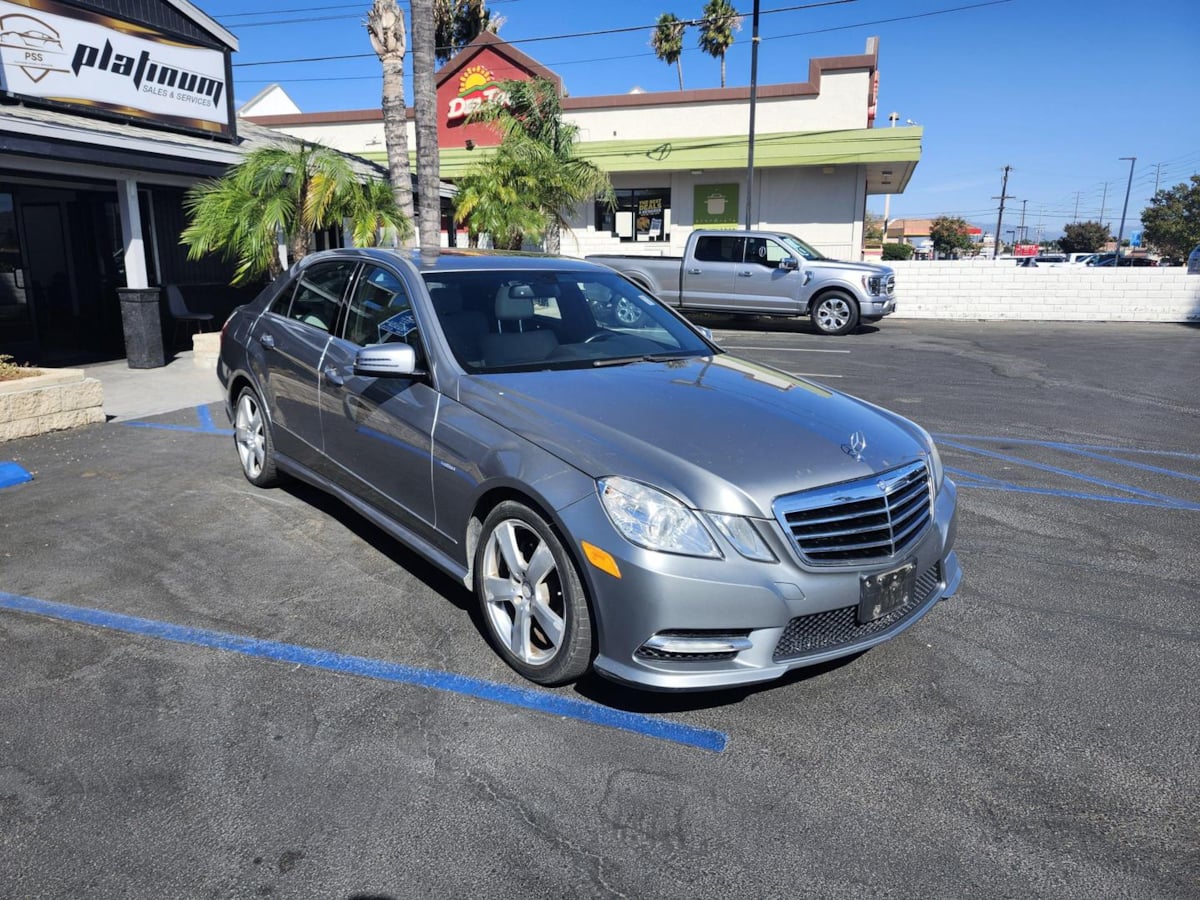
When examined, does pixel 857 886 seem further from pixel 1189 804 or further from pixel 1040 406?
pixel 1040 406

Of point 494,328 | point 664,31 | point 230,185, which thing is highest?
point 664,31

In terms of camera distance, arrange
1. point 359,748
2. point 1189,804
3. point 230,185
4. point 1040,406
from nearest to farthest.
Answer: point 1189,804 → point 359,748 → point 1040,406 → point 230,185

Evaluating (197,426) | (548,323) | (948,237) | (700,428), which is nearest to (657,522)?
(700,428)

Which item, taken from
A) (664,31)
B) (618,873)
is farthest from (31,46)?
(664,31)

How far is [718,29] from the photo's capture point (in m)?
42.2

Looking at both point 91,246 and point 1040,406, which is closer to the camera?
point 1040,406

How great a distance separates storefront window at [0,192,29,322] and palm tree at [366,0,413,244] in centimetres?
516

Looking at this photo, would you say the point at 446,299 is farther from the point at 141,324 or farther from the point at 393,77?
the point at 393,77

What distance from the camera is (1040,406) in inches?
380

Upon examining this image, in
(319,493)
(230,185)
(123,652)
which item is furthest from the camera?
(230,185)

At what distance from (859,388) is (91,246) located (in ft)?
37.6

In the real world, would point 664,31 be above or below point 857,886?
above

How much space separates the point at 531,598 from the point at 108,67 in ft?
38.3

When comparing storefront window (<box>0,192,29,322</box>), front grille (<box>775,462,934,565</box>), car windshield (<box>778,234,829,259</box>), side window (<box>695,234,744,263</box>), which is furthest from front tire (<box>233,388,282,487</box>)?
car windshield (<box>778,234,829,259</box>)
